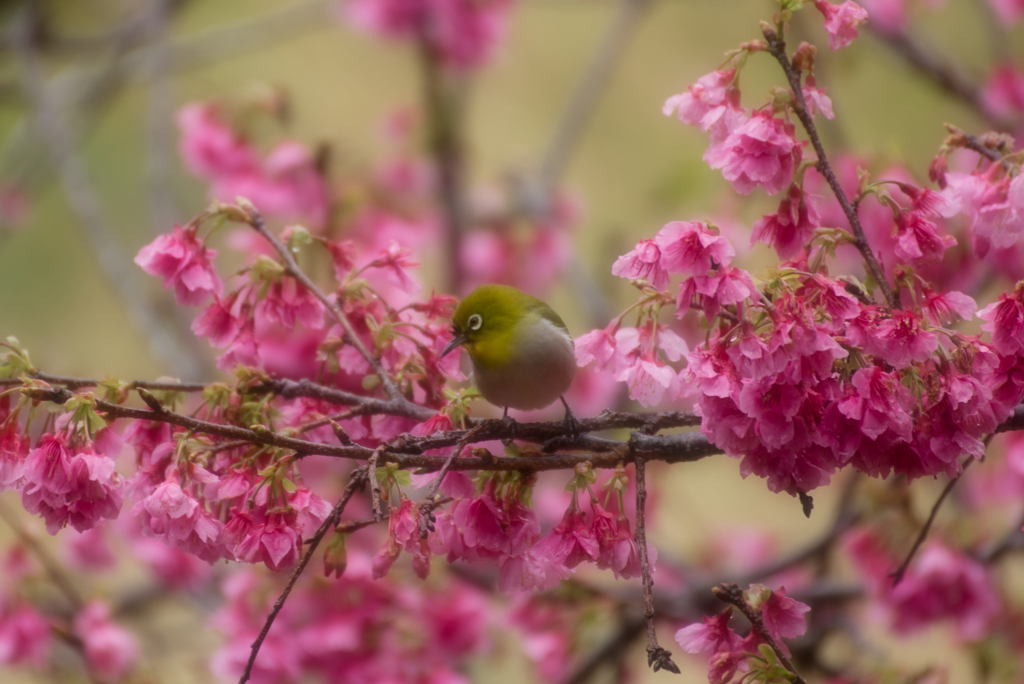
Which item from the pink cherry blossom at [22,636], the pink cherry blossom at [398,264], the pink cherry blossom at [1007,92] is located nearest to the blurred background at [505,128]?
the pink cherry blossom at [1007,92]

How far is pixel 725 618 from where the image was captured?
2.53ft

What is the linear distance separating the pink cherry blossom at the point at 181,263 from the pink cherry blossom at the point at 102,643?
3.13ft

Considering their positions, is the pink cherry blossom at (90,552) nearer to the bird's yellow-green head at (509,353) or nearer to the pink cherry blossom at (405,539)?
the bird's yellow-green head at (509,353)

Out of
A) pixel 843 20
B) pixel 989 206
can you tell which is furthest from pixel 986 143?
pixel 843 20

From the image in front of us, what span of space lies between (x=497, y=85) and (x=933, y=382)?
3.62 m

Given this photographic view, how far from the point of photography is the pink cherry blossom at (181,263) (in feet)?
3.04

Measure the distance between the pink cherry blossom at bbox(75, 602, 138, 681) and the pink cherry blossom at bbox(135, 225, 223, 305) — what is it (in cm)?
95

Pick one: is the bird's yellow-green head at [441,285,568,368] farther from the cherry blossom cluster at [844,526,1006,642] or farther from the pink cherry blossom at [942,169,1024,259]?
the cherry blossom cluster at [844,526,1006,642]

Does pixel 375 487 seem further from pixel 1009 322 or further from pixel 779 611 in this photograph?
pixel 1009 322

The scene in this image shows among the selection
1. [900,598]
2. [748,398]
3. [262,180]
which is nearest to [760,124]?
[748,398]

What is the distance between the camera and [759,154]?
77 centimetres

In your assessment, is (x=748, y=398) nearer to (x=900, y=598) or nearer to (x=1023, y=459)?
(x=1023, y=459)

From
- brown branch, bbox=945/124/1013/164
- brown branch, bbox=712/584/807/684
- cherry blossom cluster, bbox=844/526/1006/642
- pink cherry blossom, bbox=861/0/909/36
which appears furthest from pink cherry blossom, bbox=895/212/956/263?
pink cherry blossom, bbox=861/0/909/36

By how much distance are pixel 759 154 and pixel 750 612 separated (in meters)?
0.40
